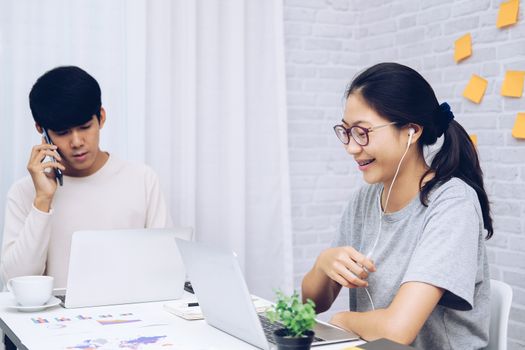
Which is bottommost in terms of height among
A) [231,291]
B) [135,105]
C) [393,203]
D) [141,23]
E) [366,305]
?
[366,305]

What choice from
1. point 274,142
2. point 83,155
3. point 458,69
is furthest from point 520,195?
point 83,155

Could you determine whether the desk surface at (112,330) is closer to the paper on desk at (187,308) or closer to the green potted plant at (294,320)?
the paper on desk at (187,308)

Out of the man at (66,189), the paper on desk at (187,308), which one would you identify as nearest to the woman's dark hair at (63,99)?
the man at (66,189)

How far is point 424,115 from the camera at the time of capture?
1759 mm

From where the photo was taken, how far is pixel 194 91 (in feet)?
9.93

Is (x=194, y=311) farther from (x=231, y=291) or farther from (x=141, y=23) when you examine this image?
(x=141, y=23)

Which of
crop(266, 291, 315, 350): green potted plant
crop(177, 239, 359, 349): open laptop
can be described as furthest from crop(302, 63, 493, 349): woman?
crop(266, 291, 315, 350): green potted plant

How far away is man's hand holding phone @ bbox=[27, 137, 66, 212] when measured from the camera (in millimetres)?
2232

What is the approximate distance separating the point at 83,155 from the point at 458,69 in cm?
160

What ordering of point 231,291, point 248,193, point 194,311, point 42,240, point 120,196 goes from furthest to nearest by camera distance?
point 248,193 → point 120,196 → point 42,240 → point 194,311 → point 231,291

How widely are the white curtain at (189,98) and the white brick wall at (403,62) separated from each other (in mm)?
208

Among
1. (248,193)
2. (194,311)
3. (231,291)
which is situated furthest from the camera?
(248,193)

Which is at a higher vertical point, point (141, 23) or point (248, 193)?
point (141, 23)

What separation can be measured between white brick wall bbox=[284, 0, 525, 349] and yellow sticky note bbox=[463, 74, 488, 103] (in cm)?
3
